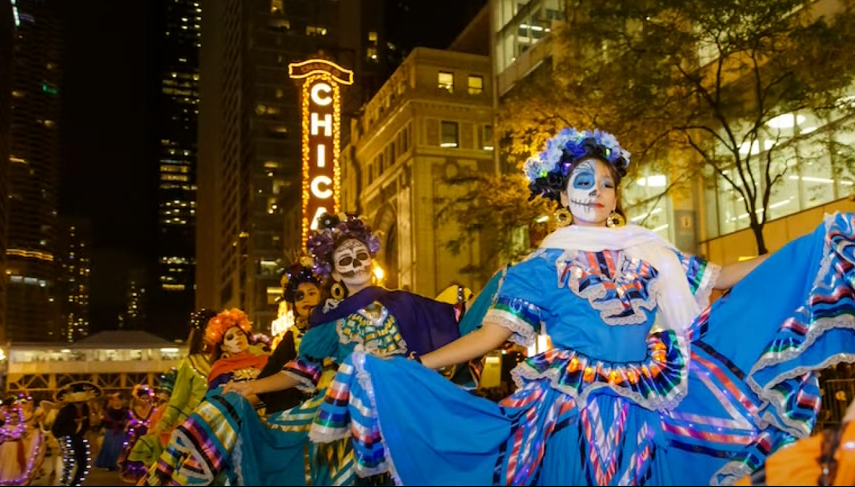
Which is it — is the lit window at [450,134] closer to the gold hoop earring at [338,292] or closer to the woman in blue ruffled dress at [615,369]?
the gold hoop earring at [338,292]

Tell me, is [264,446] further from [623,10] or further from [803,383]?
[623,10]

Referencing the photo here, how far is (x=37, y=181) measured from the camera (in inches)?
6024

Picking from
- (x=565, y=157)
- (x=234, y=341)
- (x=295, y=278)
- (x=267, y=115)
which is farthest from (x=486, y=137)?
(x=267, y=115)

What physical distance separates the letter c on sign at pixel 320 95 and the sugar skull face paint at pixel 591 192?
33515 mm

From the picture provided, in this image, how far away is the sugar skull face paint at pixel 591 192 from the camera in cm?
405

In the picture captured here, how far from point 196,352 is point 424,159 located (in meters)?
31.7

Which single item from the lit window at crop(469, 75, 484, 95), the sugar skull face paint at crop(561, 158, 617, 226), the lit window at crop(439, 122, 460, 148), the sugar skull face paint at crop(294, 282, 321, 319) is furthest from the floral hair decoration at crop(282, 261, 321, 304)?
the lit window at crop(469, 75, 484, 95)

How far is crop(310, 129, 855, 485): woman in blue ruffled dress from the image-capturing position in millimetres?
3412

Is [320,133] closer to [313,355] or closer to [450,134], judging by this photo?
[450,134]

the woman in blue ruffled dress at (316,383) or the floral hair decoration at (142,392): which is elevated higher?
the woman in blue ruffled dress at (316,383)

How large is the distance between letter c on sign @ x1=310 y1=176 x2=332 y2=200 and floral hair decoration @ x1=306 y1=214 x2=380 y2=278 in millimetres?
Result: 29324

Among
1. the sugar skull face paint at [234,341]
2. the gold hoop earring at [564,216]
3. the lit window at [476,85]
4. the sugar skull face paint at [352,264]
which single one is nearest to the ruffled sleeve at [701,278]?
the gold hoop earring at [564,216]

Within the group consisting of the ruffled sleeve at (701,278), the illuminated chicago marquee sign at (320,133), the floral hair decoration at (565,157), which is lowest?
the ruffled sleeve at (701,278)

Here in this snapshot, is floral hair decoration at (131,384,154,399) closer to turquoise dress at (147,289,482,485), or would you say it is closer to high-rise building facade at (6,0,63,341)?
turquoise dress at (147,289,482,485)
